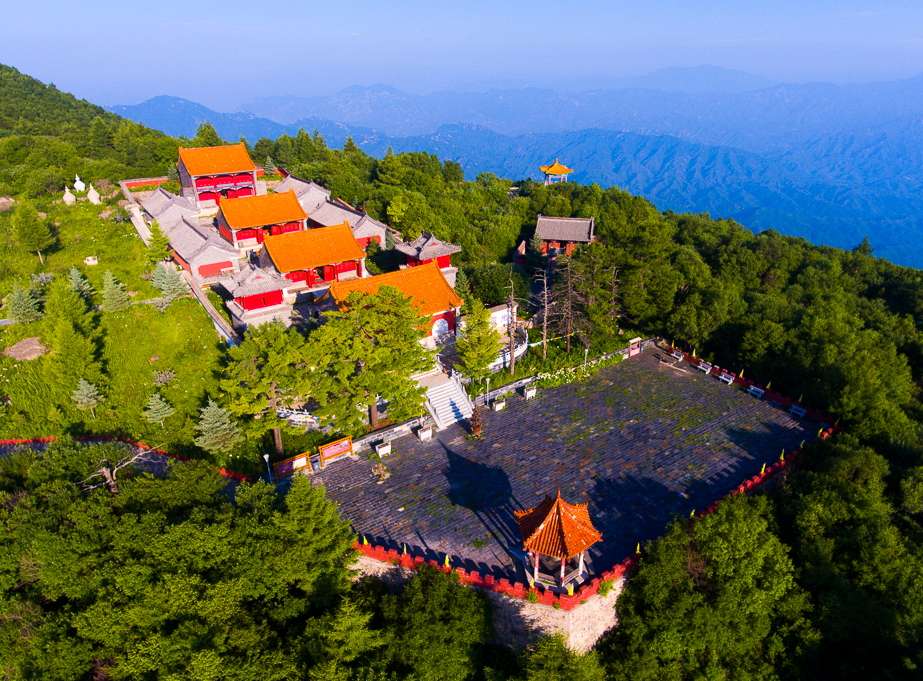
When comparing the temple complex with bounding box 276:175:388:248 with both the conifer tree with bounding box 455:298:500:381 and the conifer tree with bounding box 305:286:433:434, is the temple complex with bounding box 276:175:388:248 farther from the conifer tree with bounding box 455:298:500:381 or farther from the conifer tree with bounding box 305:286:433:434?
the conifer tree with bounding box 305:286:433:434

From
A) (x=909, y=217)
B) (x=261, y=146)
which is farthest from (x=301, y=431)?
(x=909, y=217)

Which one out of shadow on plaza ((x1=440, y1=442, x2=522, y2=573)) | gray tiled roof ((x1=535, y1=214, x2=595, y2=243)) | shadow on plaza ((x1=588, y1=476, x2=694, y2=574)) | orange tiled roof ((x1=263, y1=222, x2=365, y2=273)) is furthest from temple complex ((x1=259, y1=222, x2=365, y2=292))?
shadow on plaza ((x1=588, y1=476, x2=694, y2=574))

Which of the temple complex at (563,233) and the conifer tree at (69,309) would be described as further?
the temple complex at (563,233)

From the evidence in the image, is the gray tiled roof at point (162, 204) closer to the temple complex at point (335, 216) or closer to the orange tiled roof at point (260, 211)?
the orange tiled roof at point (260, 211)

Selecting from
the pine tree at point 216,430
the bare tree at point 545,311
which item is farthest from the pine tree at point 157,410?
the bare tree at point 545,311

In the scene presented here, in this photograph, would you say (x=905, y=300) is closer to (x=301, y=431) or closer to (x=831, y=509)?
(x=831, y=509)

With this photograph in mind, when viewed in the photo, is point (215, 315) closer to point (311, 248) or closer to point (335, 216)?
point (311, 248)
